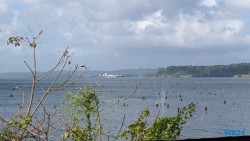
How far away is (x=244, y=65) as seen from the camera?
95.1m

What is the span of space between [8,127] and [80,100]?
3132mm

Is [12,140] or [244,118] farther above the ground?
[12,140]

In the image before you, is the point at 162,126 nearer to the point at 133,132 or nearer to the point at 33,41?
the point at 133,132

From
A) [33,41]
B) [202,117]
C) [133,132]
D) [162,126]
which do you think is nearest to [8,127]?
[33,41]

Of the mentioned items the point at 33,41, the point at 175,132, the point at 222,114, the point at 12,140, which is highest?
the point at 33,41

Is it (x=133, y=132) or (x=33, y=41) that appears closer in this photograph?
(x=33, y=41)

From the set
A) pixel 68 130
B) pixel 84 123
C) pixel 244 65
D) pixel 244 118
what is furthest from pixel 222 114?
pixel 244 65

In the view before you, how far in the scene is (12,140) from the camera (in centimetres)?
273

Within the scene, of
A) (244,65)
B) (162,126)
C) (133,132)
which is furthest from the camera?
(244,65)

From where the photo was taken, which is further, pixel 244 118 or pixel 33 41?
pixel 244 118

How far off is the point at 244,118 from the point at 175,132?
25861 mm

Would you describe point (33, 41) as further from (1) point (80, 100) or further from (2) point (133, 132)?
(1) point (80, 100)

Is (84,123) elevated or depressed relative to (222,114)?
elevated

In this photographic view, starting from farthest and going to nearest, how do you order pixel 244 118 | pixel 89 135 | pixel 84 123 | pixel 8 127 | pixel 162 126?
pixel 244 118 → pixel 84 123 → pixel 162 126 → pixel 89 135 → pixel 8 127
